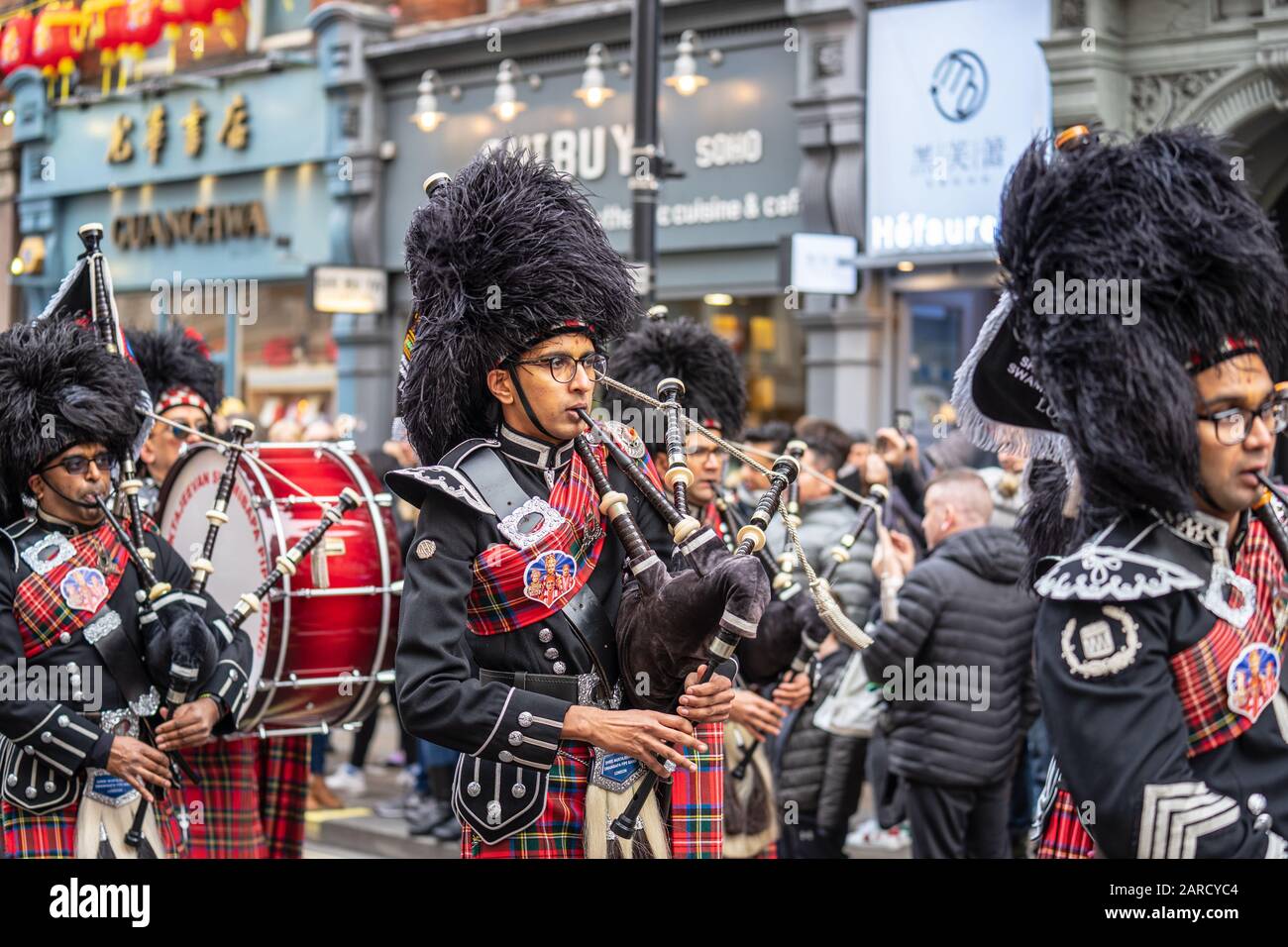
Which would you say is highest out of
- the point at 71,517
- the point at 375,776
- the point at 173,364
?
the point at 173,364

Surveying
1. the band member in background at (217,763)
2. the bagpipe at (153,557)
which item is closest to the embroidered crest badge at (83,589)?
the bagpipe at (153,557)

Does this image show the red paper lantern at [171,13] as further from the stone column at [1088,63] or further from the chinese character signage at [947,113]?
the stone column at [1088,63]

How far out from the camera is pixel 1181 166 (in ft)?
9.77

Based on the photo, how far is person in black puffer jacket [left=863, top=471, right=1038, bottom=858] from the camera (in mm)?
6223

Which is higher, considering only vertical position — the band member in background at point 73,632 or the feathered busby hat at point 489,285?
the feathered busby hat at point 489,285

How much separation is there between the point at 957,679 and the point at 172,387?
132 inches

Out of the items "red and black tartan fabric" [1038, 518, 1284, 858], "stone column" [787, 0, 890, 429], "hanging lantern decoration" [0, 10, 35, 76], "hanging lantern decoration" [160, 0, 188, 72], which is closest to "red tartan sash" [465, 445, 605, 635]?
"red and black tartan fabric" [1038, 518, 1284, 858]

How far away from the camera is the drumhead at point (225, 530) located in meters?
5.72

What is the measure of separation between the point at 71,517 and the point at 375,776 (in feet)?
19.7

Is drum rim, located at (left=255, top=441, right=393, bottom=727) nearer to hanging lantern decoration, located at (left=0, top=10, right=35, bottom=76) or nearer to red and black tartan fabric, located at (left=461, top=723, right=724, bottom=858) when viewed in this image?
red and black tartan fabric, located at (left=461, top=723, right=724, bottom=858)

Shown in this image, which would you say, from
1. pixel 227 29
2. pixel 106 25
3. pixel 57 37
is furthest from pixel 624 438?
pixel 57 37

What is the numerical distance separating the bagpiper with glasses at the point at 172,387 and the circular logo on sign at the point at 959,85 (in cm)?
717
